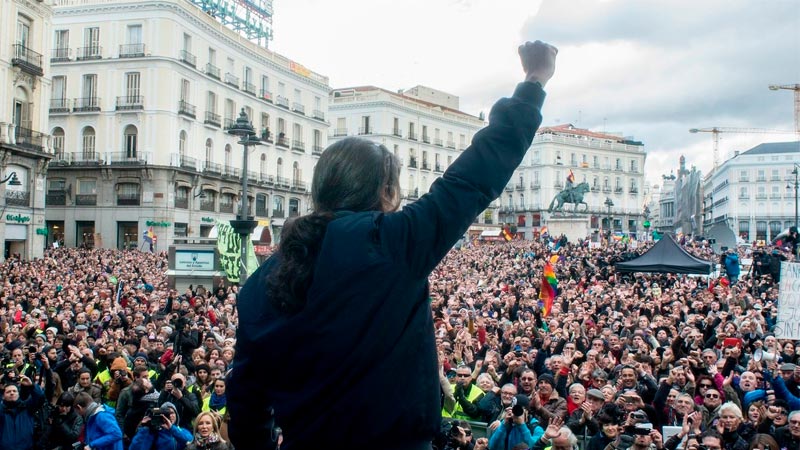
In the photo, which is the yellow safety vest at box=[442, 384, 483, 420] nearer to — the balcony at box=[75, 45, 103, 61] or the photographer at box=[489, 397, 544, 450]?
the photographer at box=[489, 397, 544, 450]

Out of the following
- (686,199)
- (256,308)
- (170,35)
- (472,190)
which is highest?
(170,35)

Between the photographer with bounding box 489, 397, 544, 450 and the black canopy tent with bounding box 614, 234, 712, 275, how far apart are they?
49.8 ft

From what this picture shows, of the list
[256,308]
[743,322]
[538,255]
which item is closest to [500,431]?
[256,308]

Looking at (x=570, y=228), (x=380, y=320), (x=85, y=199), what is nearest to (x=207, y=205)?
(x=85, y=199)

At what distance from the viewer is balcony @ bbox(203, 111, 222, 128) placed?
46.0 m

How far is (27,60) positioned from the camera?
109 ft

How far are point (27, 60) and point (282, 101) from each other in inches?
869

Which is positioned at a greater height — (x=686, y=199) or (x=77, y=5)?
(x=77, y=5)

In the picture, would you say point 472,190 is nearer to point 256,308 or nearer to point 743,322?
point 256,308

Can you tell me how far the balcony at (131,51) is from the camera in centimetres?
4257

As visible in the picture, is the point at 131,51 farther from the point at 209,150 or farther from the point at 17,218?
the point at 17,218

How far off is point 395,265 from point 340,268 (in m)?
0.13

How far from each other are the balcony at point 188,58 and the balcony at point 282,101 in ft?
30.4

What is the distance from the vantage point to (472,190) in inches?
69.7
